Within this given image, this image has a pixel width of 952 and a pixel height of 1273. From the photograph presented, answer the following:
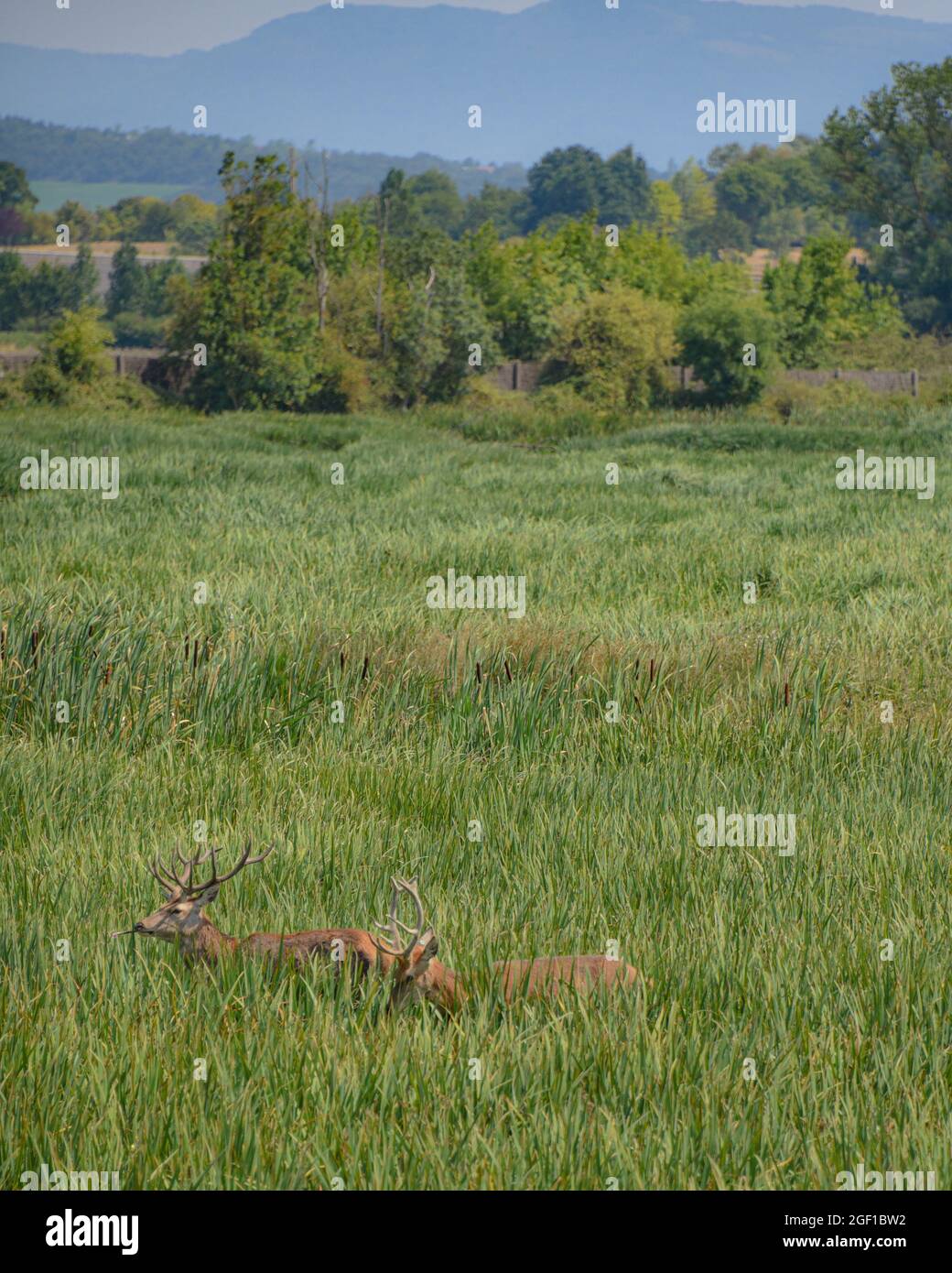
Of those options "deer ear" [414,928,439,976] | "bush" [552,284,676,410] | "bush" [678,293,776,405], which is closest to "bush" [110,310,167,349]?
"bush" [552,284,676,410]

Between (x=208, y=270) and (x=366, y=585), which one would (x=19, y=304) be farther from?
(x=366, y=585)

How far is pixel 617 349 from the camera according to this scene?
4194 centimetres

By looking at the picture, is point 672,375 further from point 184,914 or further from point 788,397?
point 184,914

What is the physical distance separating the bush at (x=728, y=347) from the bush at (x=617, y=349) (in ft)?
Result: 2.63

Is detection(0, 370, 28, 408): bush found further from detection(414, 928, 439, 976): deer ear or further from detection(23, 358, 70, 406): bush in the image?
detection(414, 928, 439, 976): deer ear

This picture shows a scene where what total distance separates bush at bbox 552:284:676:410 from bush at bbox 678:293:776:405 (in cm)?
Result: 80

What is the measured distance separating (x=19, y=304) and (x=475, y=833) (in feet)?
260

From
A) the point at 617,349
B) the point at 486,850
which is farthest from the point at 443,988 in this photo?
the point at 617,349

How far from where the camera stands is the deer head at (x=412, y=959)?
333cm

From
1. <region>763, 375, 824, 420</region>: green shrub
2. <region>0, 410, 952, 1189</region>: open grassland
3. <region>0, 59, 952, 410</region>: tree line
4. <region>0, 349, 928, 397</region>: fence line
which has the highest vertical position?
<region>0, 59, 952, 410</region>: tree line

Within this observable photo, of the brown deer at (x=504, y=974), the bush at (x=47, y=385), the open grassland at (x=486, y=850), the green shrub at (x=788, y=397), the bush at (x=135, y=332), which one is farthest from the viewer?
the bush at (x=135, y=332)

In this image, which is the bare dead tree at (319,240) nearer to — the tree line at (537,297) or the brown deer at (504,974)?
the tree line at (537,297)

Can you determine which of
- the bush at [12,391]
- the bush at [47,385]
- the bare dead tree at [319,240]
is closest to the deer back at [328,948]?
the bush at [12,391]

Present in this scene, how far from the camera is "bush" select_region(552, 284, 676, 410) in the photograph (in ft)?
136
